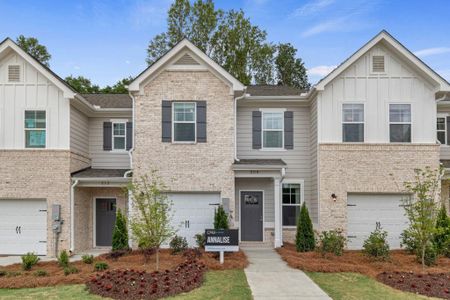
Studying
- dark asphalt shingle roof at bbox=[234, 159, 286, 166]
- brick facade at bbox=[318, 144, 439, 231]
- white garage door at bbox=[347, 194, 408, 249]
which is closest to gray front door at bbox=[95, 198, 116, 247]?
dark asphalt shingle roof at bbox=[234, 159, 286, 166]

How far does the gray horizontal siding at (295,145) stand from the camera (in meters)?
19.5

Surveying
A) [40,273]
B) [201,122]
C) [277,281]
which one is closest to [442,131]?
[201,122]

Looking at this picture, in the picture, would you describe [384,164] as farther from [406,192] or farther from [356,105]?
[356,105]

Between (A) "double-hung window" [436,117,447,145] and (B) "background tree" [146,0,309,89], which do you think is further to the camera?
(B) "background tree" [146,0,309,89]

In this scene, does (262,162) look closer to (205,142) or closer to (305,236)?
(205,142)

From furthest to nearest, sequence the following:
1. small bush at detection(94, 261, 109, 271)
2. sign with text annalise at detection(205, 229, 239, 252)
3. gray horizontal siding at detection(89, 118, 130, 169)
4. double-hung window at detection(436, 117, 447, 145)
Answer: gray horizontal siding at detection(89, 118, 130, 169)
double-hung window at detection(436, 117, 447, 145)
sign with text annalise at detection(205, 229, 239, 252)
small bush at detection(94, 261, 109, 271)

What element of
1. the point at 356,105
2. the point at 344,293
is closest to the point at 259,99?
the point at 356,105

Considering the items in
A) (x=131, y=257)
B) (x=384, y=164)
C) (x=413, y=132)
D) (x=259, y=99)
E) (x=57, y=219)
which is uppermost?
(x=259, y=99)

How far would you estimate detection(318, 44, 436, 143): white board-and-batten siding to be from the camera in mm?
17797

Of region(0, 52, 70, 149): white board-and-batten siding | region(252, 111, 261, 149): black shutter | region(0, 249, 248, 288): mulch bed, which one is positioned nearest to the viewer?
region(0, 249, 248, 288): mulch bed

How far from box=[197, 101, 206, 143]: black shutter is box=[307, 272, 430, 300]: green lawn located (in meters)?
6.75

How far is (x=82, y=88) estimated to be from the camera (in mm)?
37094

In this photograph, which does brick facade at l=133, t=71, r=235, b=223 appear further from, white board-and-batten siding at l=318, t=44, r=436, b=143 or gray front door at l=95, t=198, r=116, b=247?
white board-and-batten siding at l=318, t=44, r=436, b=143

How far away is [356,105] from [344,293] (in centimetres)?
905
